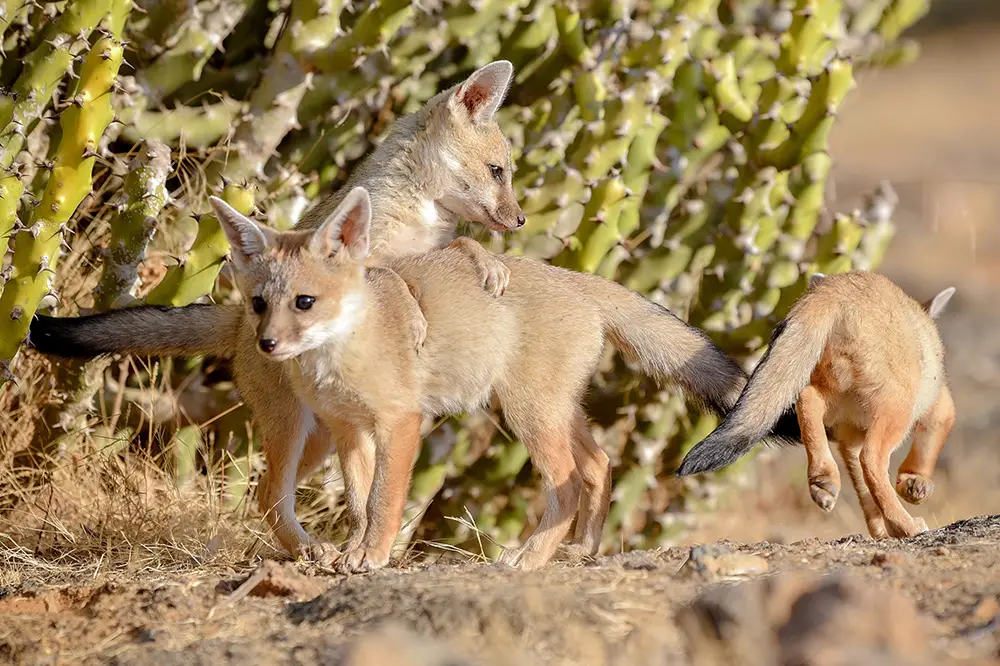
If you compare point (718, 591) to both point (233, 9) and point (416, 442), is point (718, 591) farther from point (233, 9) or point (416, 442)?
point (233, 9)

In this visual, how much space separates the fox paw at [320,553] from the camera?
13.7 ft

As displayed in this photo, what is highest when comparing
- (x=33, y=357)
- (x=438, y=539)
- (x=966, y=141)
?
(x=33, y=357)

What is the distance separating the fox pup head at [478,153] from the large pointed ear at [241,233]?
1248mm

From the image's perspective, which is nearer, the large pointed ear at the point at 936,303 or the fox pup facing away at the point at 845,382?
the fox pup facing away at the point at 845,382

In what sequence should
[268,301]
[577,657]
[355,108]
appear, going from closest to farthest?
[577,657]
[268,301]
[355,108]

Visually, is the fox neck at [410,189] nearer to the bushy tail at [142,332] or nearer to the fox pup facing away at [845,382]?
the bushy tail at [142,332]

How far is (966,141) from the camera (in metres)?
18.3

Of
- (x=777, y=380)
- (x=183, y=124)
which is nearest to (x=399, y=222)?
(x=183, y=124)

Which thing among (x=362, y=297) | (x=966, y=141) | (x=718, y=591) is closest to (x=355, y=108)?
(x=362, y=297)

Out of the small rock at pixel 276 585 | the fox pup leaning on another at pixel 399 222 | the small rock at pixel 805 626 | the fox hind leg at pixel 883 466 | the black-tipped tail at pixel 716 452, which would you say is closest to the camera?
the small rock at pixel 805 626

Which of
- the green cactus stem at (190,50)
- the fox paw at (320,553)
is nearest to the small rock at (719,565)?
the fox paw at (320,553)

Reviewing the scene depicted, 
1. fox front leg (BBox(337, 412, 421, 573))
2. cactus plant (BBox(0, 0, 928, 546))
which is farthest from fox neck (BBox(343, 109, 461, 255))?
fox front leg (BBox(337, 412, 421, 573))

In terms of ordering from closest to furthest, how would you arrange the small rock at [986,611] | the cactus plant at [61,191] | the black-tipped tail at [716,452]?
the small rock at [986,611] < the black-tipped tail at [716,452] < the cactus plant at [61,191]

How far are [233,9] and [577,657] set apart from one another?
3.85m
